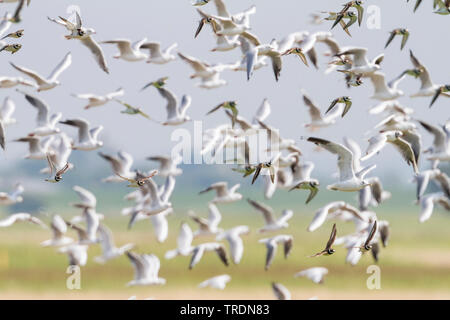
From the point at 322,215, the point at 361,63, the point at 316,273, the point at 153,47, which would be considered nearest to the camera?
the point at 322,215

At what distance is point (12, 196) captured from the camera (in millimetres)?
18219

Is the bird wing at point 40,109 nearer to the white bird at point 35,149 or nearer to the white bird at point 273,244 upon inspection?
the white bird at point 35,149

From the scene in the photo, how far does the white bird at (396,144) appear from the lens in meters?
12.5

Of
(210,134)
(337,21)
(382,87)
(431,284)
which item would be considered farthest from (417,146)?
(431,284)

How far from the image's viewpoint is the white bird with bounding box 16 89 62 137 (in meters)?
16.0

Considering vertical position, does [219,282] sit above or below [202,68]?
below

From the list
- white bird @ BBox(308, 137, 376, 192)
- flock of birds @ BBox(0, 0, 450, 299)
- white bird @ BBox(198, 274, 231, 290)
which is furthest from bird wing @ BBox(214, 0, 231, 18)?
white bird @ BBox(308, 137, 376, 192)

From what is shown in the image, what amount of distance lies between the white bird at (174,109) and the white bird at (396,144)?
550cm

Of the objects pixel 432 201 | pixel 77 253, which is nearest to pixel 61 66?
pixel 77 253

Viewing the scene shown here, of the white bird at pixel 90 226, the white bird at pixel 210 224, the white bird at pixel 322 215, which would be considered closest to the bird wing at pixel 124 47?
the white bird at pixel 90 226

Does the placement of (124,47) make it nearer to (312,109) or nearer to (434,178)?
(312,109)

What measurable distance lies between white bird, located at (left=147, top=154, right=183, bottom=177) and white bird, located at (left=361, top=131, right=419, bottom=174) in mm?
7135

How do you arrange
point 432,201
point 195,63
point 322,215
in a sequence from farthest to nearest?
point 432,201, point 195,63, point 322,215

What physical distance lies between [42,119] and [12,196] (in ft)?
8.91
